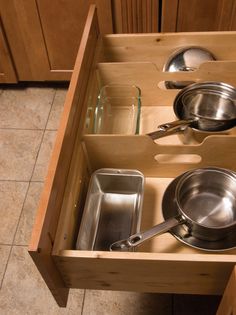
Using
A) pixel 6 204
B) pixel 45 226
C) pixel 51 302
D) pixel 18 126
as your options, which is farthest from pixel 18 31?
pixel 45 226

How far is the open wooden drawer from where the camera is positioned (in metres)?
0.61

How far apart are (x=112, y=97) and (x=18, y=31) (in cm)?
80

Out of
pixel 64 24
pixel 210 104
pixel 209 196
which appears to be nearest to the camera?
pixel 209 196

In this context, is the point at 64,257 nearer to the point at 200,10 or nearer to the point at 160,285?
the point at 160,285

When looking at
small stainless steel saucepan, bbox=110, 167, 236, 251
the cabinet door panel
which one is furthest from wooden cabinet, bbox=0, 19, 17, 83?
small stainless steel saucepan, bbox=110, 167, 236, 251

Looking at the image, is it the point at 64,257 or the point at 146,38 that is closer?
the point at 64,257

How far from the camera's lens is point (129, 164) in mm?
847

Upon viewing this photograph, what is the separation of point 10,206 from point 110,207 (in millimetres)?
694

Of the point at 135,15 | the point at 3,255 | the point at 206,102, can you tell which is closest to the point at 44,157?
the point at 3,255

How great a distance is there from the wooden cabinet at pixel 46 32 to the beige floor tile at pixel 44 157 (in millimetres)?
312

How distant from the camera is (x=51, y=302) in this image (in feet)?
3.73

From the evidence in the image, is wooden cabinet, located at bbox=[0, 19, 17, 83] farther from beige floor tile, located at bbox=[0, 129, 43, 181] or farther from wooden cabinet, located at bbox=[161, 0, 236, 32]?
wooden cabinet, located at bbox=[161, 0, 236, 32]

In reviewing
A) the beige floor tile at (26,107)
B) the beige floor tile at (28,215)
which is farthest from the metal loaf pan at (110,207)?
the beige floor tile at (26,107)

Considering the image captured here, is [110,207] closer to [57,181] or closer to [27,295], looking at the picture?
[57,181]
